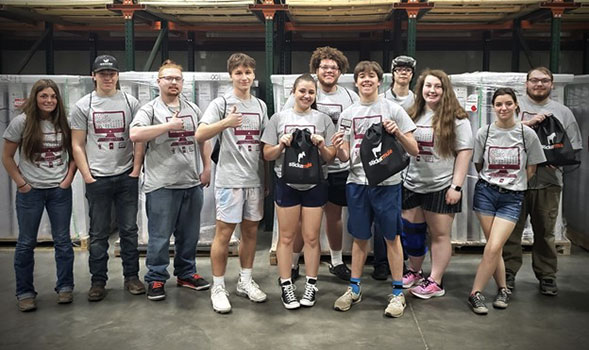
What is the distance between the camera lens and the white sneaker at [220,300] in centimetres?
467

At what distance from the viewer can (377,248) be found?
18.7 feet

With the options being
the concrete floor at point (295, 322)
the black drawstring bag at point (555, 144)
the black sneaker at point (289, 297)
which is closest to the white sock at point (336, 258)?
the concrete floor at point (295, 322)

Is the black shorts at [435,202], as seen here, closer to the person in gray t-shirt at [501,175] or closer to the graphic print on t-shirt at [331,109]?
the person in gray t-shirt at [501,175]

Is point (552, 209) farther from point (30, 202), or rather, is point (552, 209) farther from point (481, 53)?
point (481, 53)

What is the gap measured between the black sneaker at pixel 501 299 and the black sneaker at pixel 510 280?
0.99 feet

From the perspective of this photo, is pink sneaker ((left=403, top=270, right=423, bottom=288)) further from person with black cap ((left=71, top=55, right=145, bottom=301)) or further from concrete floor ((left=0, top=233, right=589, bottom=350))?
person with black cap ((left=71, top=55, right=145, bottom=301))

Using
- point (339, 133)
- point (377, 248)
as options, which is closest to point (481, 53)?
point (377, 248)

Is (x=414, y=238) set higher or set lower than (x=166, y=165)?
lower

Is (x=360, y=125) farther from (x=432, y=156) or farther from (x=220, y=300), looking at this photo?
(x=220, y=300)

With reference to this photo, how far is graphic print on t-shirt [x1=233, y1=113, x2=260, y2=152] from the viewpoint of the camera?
468 cm

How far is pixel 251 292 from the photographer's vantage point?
16.2 feet

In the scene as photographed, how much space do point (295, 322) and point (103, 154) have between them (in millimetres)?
2212

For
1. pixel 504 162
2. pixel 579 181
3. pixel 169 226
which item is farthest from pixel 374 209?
pixel 579 181

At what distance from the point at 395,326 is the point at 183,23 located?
624 cm
